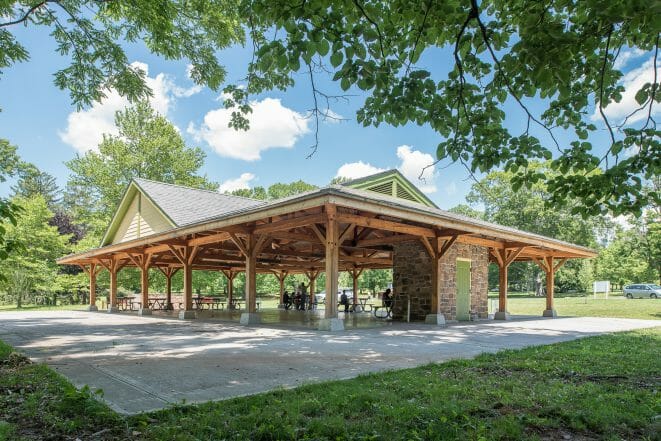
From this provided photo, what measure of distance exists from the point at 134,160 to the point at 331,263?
27.5 m

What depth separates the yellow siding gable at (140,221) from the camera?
1859 centimetres

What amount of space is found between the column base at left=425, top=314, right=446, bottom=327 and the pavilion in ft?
0.09

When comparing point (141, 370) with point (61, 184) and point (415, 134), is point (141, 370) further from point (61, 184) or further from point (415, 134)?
point (61, 184)

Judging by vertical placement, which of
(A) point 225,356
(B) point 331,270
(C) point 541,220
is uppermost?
(C) point 541,220

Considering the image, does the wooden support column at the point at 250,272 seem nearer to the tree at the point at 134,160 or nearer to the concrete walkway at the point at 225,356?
the concrete walkway at the point at 225,356

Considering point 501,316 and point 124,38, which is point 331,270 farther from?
point 501,316

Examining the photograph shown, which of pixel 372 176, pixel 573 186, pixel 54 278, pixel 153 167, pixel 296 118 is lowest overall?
pixel 54 278

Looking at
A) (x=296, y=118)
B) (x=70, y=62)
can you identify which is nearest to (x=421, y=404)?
(x=296, y=118)

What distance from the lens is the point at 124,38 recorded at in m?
7.63

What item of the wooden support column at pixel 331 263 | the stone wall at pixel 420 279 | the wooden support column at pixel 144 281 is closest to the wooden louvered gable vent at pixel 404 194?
the stone wall at pixel 420 279

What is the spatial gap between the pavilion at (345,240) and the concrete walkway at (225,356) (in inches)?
88.3

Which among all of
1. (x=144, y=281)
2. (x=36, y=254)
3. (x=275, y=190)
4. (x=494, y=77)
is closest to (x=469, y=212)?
(x=275, y=190)

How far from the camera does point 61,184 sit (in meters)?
58.1

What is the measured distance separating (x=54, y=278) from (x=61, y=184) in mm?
37913
